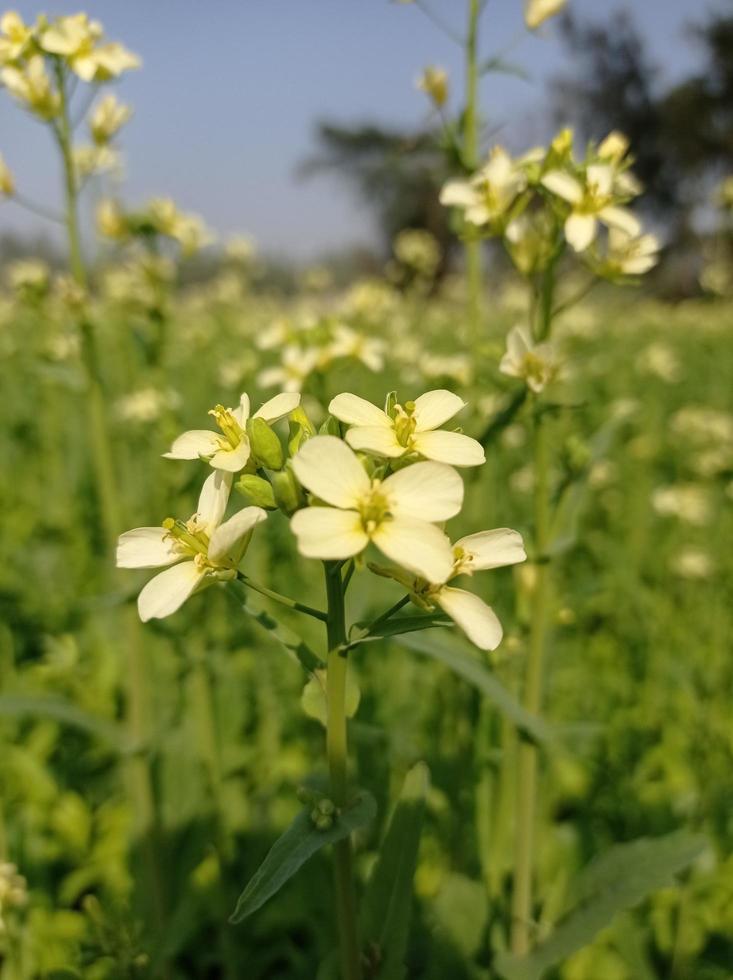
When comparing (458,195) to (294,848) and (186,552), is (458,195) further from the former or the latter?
(294,848)

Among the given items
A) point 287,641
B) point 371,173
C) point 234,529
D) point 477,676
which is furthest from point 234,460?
point 371,173

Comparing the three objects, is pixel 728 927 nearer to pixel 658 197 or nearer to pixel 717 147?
pixel 717 147

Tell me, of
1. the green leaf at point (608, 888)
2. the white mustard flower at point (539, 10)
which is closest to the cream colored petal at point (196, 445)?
the green leaf at point (608, 888)

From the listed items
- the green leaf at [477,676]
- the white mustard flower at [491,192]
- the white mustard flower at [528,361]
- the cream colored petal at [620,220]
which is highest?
the white mustard flower at [491,192]

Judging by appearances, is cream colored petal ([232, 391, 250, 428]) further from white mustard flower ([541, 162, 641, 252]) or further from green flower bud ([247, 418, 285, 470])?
white mustard flower ([541, 162, 641, 252])

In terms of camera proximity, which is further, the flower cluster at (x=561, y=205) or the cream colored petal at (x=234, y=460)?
the flower cluster at (x=561, y=205)

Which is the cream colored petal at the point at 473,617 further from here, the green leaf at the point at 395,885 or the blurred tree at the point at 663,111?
the blurred tree at the point at 663,111

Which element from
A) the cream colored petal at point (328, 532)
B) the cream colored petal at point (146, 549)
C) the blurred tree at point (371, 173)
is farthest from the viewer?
the blurred tree at point (371, 173)

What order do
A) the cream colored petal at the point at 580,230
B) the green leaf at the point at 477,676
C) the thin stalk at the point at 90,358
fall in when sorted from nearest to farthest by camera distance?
the green leaf at the point at 477,676 < the cream colored petal at the point at 580,230 < the thin stalk at the point at 90,358

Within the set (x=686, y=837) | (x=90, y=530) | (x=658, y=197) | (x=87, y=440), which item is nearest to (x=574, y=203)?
(x=686, y=837)
